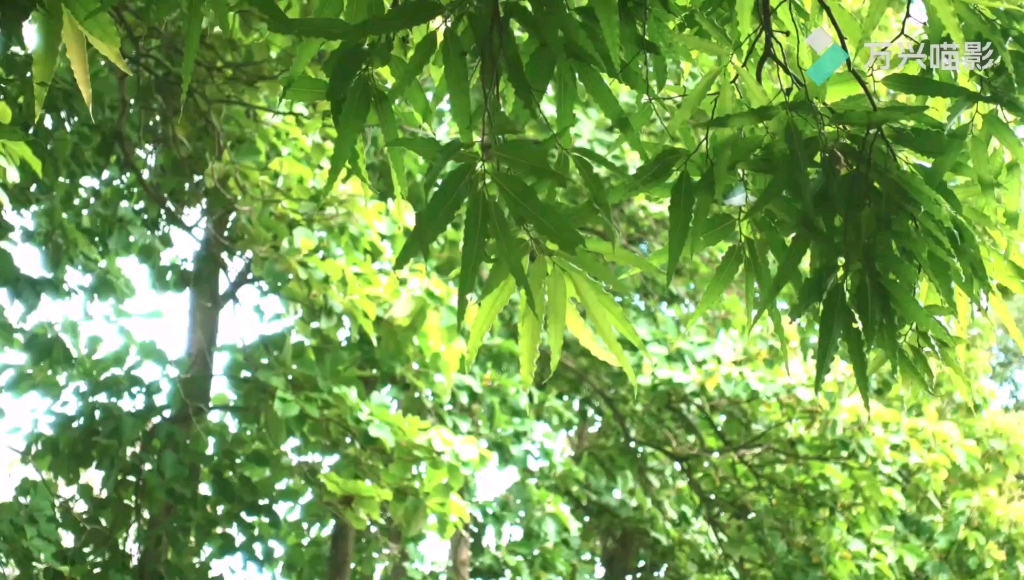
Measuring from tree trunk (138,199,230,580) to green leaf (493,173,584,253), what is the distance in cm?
95

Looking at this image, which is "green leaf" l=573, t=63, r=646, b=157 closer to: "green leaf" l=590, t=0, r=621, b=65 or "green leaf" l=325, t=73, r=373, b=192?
"green leaf" l=590, t=0, r=621, b=65

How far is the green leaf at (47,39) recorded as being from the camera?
1.94ft

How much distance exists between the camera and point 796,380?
1921 mm

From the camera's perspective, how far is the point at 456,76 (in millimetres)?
564

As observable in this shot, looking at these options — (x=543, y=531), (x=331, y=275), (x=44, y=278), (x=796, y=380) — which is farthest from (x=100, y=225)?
(x=796, y=380)

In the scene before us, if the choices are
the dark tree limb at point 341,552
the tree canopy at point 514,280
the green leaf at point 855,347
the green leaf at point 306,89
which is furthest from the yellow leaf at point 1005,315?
the dark tree limb at point 341,552

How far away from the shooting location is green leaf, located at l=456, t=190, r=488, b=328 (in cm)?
53

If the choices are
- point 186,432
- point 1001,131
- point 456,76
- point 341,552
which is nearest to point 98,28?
point 456,76

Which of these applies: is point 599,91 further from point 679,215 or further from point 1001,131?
point 1001,131

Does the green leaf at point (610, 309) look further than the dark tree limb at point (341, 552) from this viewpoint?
No

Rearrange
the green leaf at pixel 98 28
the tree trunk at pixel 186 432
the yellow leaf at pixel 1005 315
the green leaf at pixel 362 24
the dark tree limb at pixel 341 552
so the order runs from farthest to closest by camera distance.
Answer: the dark tree limb at pixel 341 552, the tree trunk at pixel 186 432, the yellow leaf at pixel 1005 315, the green leaf at pixel 98 28, the green leaf at pixel 362 24

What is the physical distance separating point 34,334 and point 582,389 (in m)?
1.10

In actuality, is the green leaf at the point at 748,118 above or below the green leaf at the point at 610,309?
above

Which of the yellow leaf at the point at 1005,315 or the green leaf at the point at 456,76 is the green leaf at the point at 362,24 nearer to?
the green leaf at the point at 456,76
